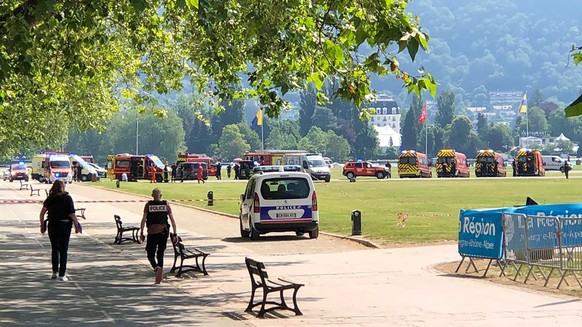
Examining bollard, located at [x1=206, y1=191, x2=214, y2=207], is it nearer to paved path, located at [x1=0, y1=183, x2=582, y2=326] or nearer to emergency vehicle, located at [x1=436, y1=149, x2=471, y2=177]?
paved path, located at [x1=0, y1=183, x2=582, y2=326]

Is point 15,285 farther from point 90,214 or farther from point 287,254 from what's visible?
point 90,214

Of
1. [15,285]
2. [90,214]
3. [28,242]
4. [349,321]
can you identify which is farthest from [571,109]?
[90,214]

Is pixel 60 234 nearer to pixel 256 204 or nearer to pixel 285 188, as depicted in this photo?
pixel 256 204

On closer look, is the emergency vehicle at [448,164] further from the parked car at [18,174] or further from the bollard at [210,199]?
the bollard at [210,199]

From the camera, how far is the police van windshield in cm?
2966

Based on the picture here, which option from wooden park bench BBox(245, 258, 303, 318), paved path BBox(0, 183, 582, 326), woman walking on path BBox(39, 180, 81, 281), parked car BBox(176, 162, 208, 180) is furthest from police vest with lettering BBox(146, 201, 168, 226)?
parked car BBox(176, 162, 208, 180)

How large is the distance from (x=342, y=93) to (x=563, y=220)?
5.99m

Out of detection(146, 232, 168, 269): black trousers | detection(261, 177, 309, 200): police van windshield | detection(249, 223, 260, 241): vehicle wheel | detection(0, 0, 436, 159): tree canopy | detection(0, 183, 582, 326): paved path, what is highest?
detection(0, 0, 436, 159): tree canopy

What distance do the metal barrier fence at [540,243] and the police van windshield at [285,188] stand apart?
1035cm

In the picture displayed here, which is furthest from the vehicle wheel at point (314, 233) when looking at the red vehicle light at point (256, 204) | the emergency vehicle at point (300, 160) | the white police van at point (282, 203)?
the emergency vehicle at point (300, 160)

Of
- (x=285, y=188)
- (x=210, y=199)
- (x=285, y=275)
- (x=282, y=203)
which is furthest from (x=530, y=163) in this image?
(x=285, y=275)

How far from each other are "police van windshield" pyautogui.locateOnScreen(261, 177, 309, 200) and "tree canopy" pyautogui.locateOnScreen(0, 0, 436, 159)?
359cm

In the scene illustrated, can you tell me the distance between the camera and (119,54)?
34250mm

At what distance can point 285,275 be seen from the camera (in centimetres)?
2073
